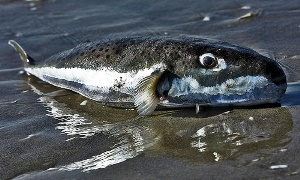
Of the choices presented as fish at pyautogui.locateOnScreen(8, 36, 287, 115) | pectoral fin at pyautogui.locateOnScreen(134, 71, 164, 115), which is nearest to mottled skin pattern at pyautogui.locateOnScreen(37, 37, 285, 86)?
fish at pyautogui.locateOnScreen(8, 36, 287, 115)

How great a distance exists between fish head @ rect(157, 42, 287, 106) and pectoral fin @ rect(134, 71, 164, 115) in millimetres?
45

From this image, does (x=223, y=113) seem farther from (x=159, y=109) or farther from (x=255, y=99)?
(x=159, y=109)

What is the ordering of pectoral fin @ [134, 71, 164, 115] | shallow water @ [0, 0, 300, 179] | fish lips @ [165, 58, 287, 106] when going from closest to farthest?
shallow water @ [0, 0, 300, 179], fish lips @ [165, 58, 287, 106], pectoral fin @ [134, 71, 164, 115]

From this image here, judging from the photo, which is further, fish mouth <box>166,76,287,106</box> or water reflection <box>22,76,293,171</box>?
fish mouth <box>166,76,287,106</box>

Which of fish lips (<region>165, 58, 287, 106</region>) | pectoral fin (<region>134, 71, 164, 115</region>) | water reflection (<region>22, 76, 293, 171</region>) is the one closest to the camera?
water reflection (<region>22, 76, 293, 171</region>)

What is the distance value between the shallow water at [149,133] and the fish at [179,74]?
0.12m

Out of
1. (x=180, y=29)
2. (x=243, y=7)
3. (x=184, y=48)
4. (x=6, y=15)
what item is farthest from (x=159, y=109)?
(x=6, y=15)

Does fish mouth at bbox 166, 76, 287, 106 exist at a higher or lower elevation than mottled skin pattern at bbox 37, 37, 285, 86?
lower

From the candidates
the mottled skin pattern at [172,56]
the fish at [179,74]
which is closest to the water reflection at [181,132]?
the fish at [179,74]

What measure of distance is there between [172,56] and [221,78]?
1.46 feet

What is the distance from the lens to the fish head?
4266mm

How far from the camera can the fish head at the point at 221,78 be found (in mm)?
4266

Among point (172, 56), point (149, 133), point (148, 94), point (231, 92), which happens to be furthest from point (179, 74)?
point (149, 133)

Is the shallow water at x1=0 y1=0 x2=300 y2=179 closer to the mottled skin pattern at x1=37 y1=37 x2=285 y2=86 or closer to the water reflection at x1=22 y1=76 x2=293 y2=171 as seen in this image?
the water reflection at x1=22 y1=76 x2=293 y2=171
